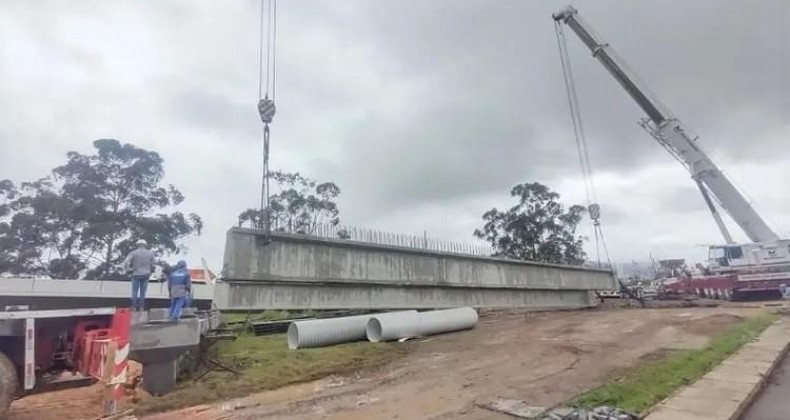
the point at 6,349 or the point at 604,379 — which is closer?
the point at 6,349

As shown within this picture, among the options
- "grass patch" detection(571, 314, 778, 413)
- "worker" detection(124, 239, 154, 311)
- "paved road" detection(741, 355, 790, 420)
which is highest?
"worker" detection(124, 239, 154, 311)

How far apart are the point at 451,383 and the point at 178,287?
544 cm

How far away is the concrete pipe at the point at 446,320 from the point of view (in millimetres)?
12766

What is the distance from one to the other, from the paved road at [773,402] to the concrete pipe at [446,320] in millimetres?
7431

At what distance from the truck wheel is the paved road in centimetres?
887

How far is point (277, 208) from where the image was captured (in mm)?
36625

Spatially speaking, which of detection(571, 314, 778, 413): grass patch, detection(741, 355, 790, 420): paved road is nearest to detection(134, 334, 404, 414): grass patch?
detection(571, 314, 778, 413): grass patch

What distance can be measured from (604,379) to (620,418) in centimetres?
243

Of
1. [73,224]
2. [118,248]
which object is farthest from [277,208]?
[73,224]

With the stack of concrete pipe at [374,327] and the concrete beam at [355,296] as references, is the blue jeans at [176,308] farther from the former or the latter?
the stack of concrete pipe at [374,327]

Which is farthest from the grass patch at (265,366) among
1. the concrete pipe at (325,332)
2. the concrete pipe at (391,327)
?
the concrete pipe at (391,327)

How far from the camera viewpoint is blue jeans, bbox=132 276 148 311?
28.5ft

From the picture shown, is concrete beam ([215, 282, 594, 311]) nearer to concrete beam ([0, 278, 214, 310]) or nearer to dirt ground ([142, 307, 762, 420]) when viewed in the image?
dirt ground ([142, 307, 762, 420])

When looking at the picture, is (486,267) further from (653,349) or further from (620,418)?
(620,418)
